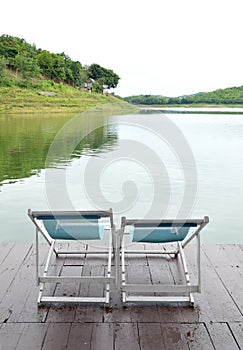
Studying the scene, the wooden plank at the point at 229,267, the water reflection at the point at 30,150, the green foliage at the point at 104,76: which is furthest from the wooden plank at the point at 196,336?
the green foliage at the point at 104,76

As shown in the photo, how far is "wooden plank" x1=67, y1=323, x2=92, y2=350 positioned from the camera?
1.67 m

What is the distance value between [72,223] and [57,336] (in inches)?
23.2

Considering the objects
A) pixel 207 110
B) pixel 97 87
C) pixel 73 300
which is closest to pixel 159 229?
pixel 73 300

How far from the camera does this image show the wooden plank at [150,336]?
5.48 ft

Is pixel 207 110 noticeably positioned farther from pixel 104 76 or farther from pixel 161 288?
pixel 161 288

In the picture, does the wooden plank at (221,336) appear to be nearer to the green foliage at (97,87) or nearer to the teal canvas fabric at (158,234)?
the teal canvas fabric at (158,234)

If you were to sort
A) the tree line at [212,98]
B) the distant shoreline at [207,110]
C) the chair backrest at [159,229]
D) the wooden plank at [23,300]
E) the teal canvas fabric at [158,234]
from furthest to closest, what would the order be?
1. the distant shoreline at [207,110]
2. the tree line at [212,98]
3. the teal canvas fabric at [158,234]
4. the chair backrest at [159,229]
5. the wooden plank at [23,300]

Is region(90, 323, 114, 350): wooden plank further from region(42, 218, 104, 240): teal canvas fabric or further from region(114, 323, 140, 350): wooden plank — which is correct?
region(42, 218, 104, 240): teal canvas fabric

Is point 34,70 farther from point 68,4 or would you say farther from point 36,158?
point 36,158

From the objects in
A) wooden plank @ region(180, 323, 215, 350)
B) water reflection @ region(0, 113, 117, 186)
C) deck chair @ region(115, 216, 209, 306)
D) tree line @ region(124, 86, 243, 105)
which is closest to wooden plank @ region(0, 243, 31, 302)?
deck chair @ region(115, 216, 209, 306)

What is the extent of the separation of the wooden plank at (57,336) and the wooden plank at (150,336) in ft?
0.96

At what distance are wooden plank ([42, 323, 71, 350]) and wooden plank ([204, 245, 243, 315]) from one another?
0.77m

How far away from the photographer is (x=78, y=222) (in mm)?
2154

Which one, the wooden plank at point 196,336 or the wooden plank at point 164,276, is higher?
the wooden plank at point 196,336
